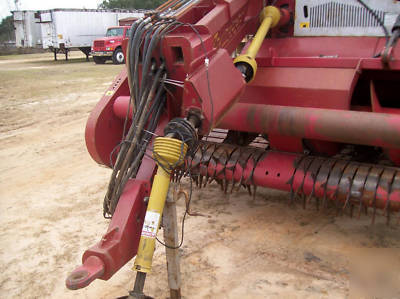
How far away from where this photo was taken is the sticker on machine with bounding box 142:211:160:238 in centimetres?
194

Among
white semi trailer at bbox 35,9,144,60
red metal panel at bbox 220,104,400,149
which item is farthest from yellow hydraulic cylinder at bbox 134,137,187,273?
white semi trailer at bbox 35,9,144,60

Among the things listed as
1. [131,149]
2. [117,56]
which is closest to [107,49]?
[117,56]

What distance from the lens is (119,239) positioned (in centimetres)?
198

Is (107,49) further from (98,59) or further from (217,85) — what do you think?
(217,85)

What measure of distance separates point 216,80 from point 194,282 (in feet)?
3.69

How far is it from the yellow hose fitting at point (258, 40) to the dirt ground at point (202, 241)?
108 centimetres

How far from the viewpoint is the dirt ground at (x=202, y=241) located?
2.54m

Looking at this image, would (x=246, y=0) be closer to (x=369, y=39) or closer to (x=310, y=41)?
(x=310, y=41)

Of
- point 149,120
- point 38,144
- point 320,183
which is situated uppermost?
point 149,120

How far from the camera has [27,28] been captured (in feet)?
71.1

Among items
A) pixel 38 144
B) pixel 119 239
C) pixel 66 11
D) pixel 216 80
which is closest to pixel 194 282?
pixel 119 239

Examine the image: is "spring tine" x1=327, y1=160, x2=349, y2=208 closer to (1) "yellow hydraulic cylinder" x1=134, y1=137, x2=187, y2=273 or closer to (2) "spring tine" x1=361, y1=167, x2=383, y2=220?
(2) "spring tine" x1=361, y1=167, x2=383, y2=220

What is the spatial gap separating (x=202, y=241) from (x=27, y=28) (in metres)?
21.3

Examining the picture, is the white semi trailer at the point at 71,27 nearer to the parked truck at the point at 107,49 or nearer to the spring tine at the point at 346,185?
the parked truck at the point at 107,49
